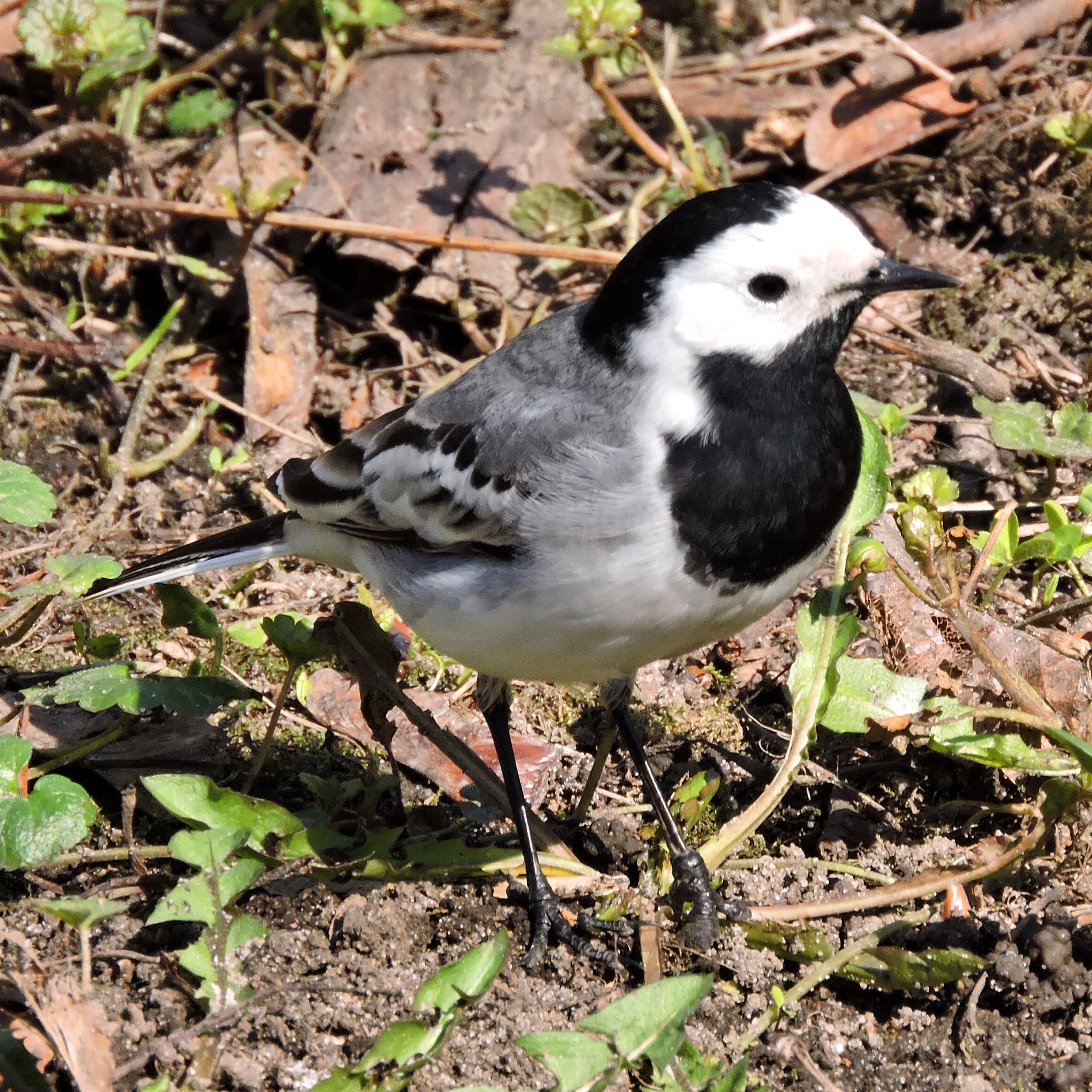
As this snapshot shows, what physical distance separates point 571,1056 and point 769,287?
6.79 ft

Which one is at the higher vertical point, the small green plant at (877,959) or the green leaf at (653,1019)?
the green leaf at (653,1019)

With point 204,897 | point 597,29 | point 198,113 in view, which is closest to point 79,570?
point 204,897

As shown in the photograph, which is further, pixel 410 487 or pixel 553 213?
pixel 553 213

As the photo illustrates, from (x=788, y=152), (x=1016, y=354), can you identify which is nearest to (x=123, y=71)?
(x=788, y=152)

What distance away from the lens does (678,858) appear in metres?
4.23

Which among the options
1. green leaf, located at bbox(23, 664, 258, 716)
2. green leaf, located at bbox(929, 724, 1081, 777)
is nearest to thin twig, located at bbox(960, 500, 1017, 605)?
green leaf, located at bbox(929, 724, 1081, 777)

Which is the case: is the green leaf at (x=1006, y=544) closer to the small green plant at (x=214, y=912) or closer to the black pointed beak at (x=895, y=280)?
the black pointed beak at (x=895, y=280)

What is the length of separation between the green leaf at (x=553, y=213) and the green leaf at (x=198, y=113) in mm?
1937

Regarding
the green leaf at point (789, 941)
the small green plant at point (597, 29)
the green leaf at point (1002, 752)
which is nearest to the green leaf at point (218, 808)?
the green leaf at point (789, 941)

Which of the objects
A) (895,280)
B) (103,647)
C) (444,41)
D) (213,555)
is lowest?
(103,647)

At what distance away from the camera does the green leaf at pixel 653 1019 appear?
314 centimetres

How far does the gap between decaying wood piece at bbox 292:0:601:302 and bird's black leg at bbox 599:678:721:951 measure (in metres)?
2.91

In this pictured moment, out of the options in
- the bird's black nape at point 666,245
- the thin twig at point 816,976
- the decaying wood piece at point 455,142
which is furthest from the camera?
the decaying wood piece at point 455,142

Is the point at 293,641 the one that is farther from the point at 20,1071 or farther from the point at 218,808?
the point at 20,1071
